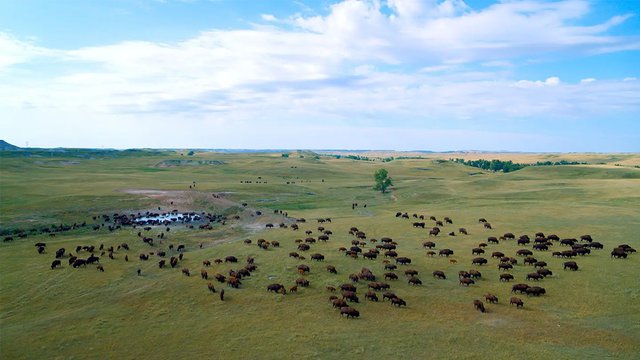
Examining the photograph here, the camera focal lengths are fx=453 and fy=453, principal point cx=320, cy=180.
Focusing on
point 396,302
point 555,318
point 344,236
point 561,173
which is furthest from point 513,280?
point 561,173

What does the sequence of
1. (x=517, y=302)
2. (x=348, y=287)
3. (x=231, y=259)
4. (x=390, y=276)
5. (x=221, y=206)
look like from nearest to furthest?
(x=517, y=302)
(x=348, y=287)
(x=390, y=276)
(x=231, y=259)
(x=221, y=206)

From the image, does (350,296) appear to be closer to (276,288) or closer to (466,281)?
(276,288)

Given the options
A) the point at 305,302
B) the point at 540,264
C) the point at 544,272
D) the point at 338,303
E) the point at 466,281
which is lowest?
the point at 305,302

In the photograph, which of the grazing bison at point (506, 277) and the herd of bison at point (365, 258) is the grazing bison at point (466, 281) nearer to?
the herd of bison at point (365, 258)

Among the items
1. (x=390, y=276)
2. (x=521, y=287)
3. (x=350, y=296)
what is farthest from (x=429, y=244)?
(x=350, y=296)

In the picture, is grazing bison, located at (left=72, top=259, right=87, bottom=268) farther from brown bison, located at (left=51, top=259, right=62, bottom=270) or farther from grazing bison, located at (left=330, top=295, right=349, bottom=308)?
grazing bison, located at (left=330, top=295, right=349, bottom=308)

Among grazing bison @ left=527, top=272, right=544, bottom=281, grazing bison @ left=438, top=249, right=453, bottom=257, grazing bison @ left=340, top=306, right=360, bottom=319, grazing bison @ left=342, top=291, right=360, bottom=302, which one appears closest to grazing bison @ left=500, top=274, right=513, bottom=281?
grazing bison @ left=527, top=272, right=544, bottom=281

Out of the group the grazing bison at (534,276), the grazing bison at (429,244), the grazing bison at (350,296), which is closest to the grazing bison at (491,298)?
the grazing bison at (534,276)

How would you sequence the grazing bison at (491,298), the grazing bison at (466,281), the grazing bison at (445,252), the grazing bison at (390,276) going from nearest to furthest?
the grazing bison at (491,298)
the grazing bison at (466,281)
the grazing bison at (390,276)
the grazing bison at (445,252)

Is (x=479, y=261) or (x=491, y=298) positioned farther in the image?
(x=479, y=261)
